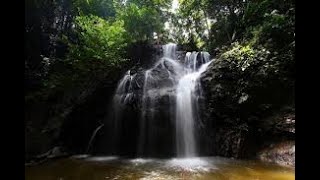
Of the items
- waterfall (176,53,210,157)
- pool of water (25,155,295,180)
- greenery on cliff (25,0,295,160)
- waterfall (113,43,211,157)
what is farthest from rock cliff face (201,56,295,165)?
pool of water (25,155,295,180)

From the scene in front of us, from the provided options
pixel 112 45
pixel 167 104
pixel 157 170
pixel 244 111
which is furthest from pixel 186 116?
pixel 112 45

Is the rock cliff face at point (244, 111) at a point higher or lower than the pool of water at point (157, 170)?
higher

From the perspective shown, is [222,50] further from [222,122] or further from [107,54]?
[107,54]

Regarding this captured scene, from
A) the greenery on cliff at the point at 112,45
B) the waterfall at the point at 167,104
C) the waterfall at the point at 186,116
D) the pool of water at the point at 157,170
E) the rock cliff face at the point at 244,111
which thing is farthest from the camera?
the waterfall at the point at 167,104

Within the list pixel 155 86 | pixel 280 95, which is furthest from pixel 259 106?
pixel 155 86

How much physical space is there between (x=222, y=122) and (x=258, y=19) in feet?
15.1

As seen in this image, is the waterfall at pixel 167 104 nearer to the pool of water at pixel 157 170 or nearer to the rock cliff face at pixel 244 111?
the rock cliff face at pixel 244 111

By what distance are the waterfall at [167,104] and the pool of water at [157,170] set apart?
4.67 feet

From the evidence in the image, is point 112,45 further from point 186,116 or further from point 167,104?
point 186,116

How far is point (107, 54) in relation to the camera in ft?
39.2

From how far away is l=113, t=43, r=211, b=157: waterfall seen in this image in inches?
421

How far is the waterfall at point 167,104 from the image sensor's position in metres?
10.7

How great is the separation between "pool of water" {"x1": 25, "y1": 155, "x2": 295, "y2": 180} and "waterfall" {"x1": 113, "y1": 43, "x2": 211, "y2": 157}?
1424 millimetres

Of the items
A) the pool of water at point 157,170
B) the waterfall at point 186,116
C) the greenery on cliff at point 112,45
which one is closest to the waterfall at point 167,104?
the waterfall at point 186,116
